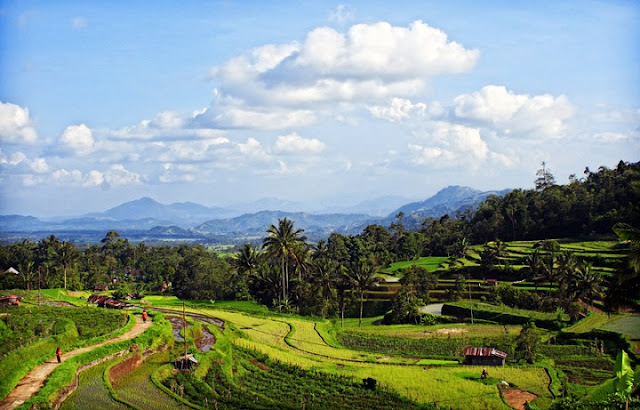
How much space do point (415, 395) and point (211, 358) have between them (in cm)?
1095

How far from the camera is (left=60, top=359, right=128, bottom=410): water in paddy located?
2144 centimetres

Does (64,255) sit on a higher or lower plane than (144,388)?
higher

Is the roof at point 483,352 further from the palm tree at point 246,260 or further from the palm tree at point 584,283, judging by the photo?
the palm tree at point 246,260

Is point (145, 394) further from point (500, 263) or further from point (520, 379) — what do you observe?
point (500, 263)

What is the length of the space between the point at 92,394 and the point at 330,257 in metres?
65.0

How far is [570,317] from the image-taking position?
49.7 meters

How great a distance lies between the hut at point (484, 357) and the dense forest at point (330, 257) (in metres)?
15.9

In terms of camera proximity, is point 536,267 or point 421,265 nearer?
point 536,267

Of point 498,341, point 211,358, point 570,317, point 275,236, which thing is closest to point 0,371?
point 211,358

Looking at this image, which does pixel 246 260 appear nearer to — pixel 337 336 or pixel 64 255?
pixel 337 336

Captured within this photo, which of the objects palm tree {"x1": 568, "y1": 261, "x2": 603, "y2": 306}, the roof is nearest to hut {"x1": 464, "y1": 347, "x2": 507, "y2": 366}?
the roof

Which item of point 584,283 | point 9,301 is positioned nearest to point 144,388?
point 9,301

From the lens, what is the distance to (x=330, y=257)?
285ft

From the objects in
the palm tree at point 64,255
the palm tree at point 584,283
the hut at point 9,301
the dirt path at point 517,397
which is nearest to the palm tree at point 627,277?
the dirt path at point 517,397
